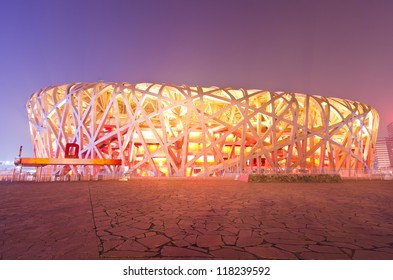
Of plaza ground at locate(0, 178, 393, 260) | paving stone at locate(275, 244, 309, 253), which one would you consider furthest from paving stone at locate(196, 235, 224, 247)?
paving stone at locate(275, 244, 309, 253)

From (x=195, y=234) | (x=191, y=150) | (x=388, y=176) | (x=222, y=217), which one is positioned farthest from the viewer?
(x=191, y=150)

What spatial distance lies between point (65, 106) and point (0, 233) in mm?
31708

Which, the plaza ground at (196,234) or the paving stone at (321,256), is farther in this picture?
the plaza ground at (196,234)

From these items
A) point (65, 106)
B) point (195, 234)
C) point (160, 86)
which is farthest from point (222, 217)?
point (65, 106)

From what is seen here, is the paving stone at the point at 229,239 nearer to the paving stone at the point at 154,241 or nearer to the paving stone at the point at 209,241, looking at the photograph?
the paving stone at the point at 209,241

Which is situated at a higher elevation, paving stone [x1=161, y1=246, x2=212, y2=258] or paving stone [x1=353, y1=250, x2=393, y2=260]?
paving stone [x1=353, y1=250, x2=393, y2=260]

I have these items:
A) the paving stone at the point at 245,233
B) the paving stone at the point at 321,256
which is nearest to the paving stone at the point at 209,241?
the paving stone at the point at 245,233

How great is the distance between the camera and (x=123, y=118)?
37312mm

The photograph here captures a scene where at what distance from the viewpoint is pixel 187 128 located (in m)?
29.5

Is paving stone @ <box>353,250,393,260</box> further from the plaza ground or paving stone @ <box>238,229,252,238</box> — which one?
paving stone @ <box>238,229,252,238</box>

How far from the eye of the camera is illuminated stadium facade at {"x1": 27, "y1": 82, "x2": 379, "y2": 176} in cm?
2998

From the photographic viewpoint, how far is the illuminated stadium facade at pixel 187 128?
2998 centimetres
